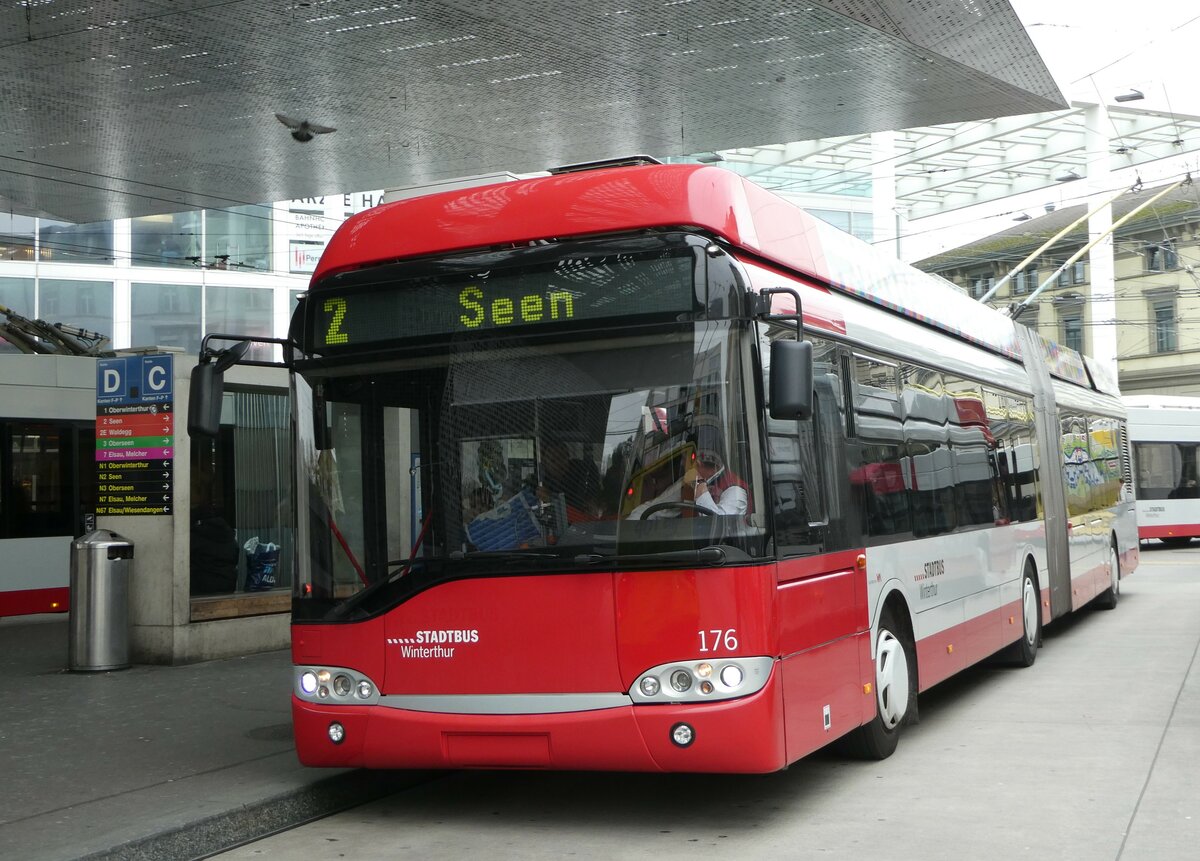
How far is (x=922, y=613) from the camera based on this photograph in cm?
902

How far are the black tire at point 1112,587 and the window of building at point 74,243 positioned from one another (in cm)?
2515

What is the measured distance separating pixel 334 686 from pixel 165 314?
31.3m

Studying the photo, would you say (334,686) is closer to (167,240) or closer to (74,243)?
(74,243)

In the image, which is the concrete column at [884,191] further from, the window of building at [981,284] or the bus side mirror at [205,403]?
the bus side mirror at [205,403]

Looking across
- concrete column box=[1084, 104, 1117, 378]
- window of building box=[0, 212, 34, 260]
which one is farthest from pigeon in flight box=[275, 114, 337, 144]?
concrete column box=[1084, 104, 1117, 378]

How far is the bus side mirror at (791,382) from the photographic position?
20.2ft

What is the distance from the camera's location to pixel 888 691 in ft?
27.1

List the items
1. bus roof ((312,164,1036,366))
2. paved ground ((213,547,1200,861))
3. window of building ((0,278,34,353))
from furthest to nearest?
window of building ((0,278,34,353)) < bus roof ((312,164,1036,366)) < paved ground ((213,547,1200,861))

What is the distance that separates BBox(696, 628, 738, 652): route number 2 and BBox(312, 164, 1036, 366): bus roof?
1.80m

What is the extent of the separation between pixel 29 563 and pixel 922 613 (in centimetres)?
1229

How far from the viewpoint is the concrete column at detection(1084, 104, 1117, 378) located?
4044cm

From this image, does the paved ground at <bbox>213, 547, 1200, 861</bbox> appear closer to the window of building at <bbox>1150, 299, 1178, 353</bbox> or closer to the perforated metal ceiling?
the perforated metal ceiling

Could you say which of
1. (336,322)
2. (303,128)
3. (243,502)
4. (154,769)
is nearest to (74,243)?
(303,128)

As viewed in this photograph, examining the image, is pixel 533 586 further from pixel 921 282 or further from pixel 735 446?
pixel 921 282
